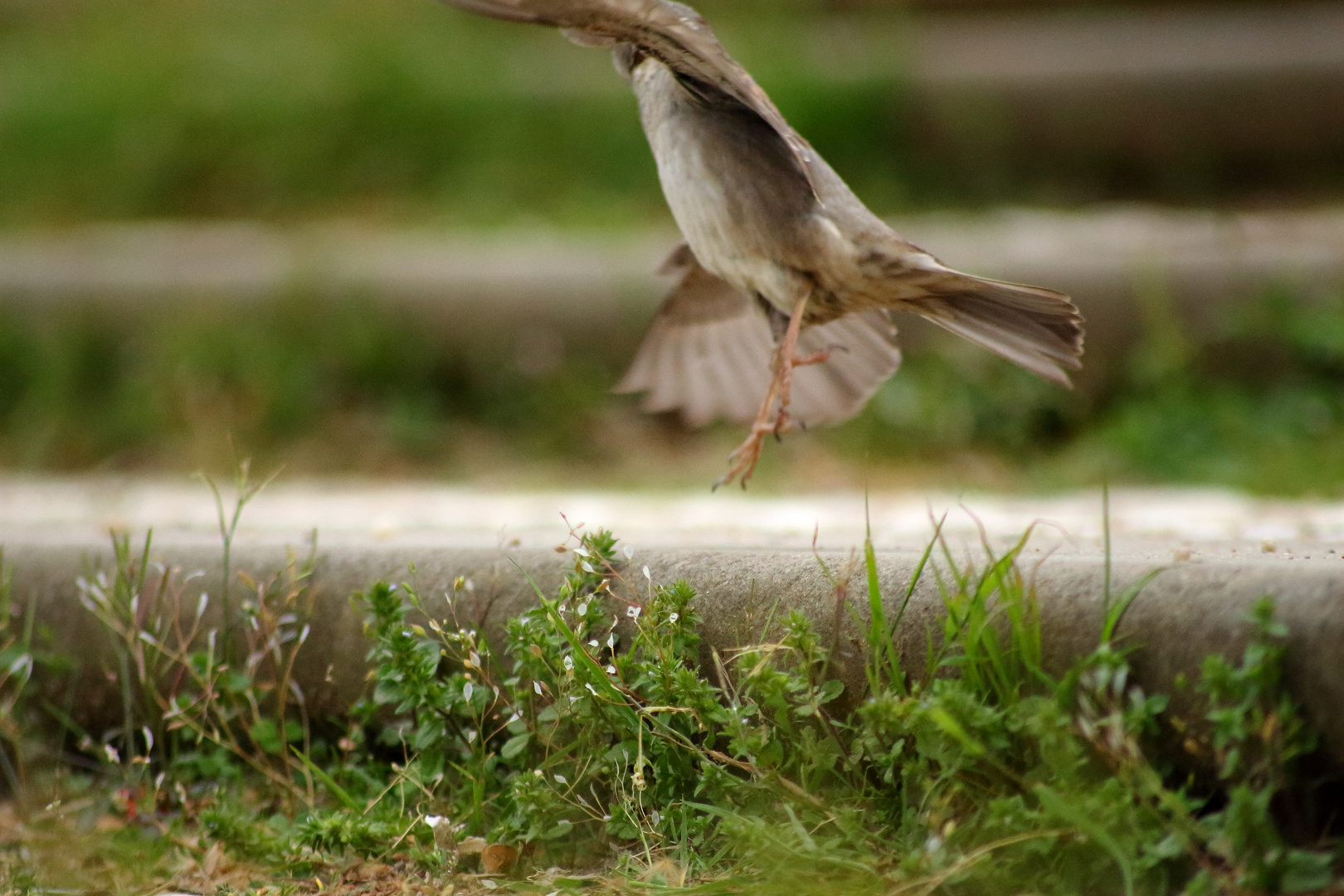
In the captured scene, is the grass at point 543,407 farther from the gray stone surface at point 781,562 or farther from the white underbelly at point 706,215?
the white underbelly at point 706,215

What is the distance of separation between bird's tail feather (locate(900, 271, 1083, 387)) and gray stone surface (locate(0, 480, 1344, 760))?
344mm

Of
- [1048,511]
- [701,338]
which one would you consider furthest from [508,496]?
[1048,511]

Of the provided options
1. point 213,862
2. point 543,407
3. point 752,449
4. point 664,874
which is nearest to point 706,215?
point 752,449

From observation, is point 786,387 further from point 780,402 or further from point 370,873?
point 370,873

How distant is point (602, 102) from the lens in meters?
6.64

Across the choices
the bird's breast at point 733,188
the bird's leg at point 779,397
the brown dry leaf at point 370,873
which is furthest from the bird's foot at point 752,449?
the brown dry leaf at point 370,873

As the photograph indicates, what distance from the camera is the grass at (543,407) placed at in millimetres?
4707

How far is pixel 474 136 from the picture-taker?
22.2 feet

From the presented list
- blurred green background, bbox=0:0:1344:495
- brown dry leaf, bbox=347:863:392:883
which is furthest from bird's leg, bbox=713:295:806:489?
blurred green background, bbox=0:0:1344:495

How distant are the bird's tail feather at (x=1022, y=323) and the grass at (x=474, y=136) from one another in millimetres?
3593

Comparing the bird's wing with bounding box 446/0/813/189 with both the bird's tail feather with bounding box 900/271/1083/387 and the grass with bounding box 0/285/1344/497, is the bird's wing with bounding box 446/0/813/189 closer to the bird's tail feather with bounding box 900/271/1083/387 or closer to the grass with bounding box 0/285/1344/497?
the bird's tail feather with bounding box 900/271/1083/387

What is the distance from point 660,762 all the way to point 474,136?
5.26 m

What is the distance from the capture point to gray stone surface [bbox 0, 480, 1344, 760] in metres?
1.82

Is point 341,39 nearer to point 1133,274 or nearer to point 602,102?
point 602,102
